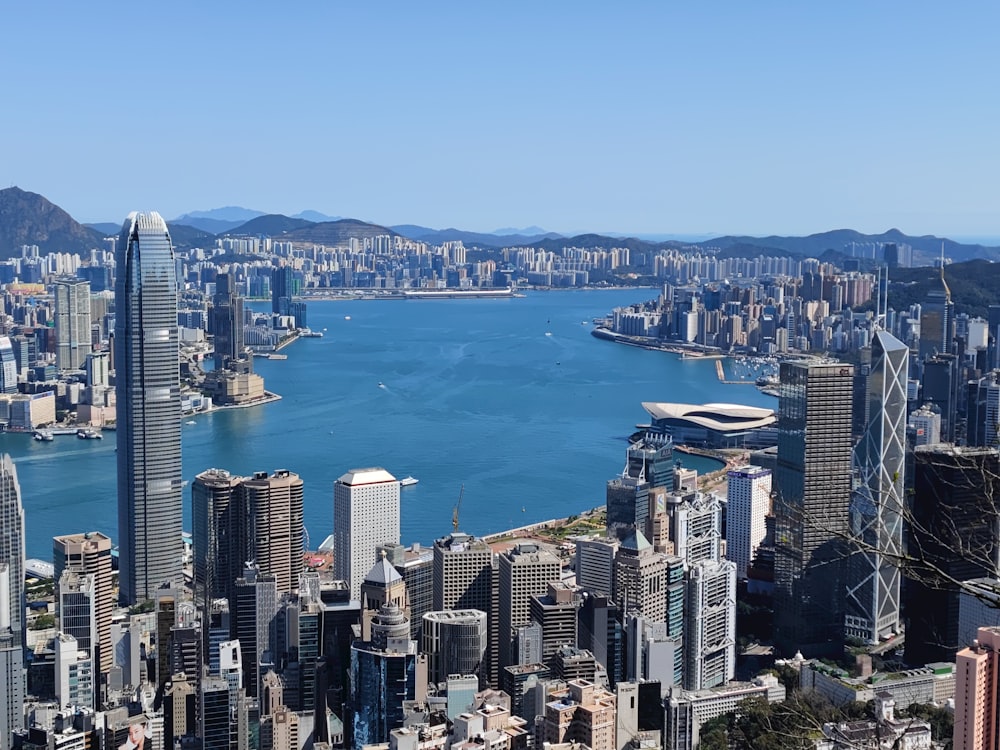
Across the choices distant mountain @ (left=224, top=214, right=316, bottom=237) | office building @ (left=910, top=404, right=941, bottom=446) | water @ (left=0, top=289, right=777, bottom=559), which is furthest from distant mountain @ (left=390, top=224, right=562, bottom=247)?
office building @ (left=910, top=404, right=941, bottom=446)

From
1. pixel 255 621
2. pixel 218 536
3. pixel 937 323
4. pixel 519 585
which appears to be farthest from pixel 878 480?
pixel 937 323

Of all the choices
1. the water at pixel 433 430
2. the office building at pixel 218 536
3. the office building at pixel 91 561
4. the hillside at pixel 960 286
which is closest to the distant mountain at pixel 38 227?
the water at pixel 433 430

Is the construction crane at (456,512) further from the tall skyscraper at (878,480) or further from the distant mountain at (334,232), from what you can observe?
the distant mountain at (334,232)

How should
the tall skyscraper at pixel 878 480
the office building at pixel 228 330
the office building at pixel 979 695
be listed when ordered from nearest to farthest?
the office building at pixel 979 695
the tall skyscraper at pixel 878 480
the office building at pixel 228 330

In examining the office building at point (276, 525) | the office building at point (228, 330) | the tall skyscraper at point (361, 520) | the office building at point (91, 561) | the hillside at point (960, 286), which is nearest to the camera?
the office building at point (91, 561)

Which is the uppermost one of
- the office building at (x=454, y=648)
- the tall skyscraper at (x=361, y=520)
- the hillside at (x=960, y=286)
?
the hillside at (x=960, y=286)
